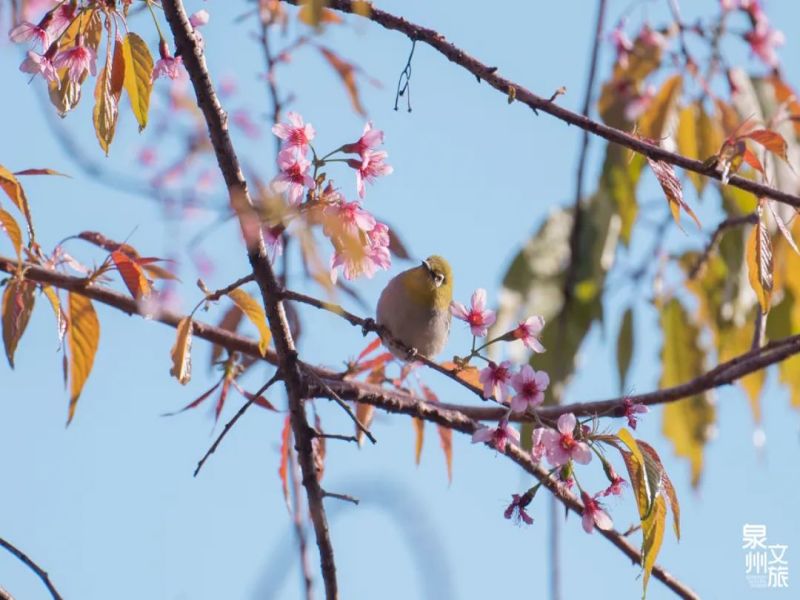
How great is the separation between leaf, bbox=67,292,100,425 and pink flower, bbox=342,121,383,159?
2.43 feet

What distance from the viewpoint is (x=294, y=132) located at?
208 cm

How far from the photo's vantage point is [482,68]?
1953mm

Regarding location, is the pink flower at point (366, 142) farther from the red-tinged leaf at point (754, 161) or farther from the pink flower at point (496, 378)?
the red-tinged leaf at point (754, 161)

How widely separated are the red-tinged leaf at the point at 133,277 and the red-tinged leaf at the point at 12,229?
0.21 meters

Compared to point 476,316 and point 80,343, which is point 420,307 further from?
point 80,343

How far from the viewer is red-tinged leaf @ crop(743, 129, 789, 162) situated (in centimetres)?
208

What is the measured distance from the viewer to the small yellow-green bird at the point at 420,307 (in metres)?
3.14

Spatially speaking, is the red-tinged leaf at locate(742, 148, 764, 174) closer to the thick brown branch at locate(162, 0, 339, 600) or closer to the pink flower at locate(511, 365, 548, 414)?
the pink flower at locate(511, 365, 548, 414)

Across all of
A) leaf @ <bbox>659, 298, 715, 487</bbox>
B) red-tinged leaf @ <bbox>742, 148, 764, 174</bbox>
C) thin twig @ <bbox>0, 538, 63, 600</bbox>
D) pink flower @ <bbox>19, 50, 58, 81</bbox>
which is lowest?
thin twig @ <bbox>0, 538, 63, 600</bbox>

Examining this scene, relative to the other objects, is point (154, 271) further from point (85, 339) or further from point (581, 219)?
point (581, 219)

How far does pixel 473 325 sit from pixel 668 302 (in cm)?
246

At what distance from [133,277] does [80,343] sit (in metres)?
0.25

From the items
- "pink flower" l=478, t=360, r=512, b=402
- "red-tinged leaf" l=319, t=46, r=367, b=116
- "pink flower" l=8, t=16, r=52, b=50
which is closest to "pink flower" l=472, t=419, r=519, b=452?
"pink flower" l=478, t=360, r=512, b=402

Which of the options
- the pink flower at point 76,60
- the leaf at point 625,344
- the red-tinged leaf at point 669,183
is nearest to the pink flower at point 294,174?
the pink flower at point 76,60
